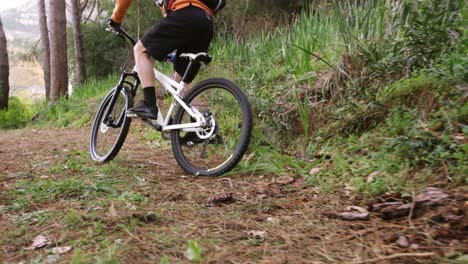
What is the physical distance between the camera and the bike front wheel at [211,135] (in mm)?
2754

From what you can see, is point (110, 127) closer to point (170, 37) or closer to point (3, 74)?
point (170, 37)

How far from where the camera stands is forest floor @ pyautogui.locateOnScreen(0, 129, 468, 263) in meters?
1.47

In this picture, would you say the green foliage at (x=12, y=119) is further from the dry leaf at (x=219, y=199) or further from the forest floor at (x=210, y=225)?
the dry leaf at (x=219, y=199)

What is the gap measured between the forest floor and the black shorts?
1015 millimetres

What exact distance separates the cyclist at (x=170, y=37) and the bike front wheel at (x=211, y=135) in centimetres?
23

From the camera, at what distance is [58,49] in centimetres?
973

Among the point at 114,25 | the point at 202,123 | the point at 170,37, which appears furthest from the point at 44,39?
the point at 202,123

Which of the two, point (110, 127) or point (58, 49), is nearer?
point (110, 127)

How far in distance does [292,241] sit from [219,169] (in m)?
1.25

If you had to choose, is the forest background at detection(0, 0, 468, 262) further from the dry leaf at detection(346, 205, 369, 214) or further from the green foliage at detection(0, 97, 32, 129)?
the green foliage at detection(0, 97, 32, 129)

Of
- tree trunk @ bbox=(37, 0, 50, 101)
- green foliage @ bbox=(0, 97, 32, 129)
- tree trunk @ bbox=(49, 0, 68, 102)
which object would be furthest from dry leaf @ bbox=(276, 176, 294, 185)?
tree trunk @ bbox=(37, 0, 50, 101)

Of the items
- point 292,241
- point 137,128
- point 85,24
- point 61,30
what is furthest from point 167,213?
point 85,24

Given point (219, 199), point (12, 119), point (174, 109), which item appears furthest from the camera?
point (12, 119)

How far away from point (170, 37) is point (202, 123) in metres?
0.69
